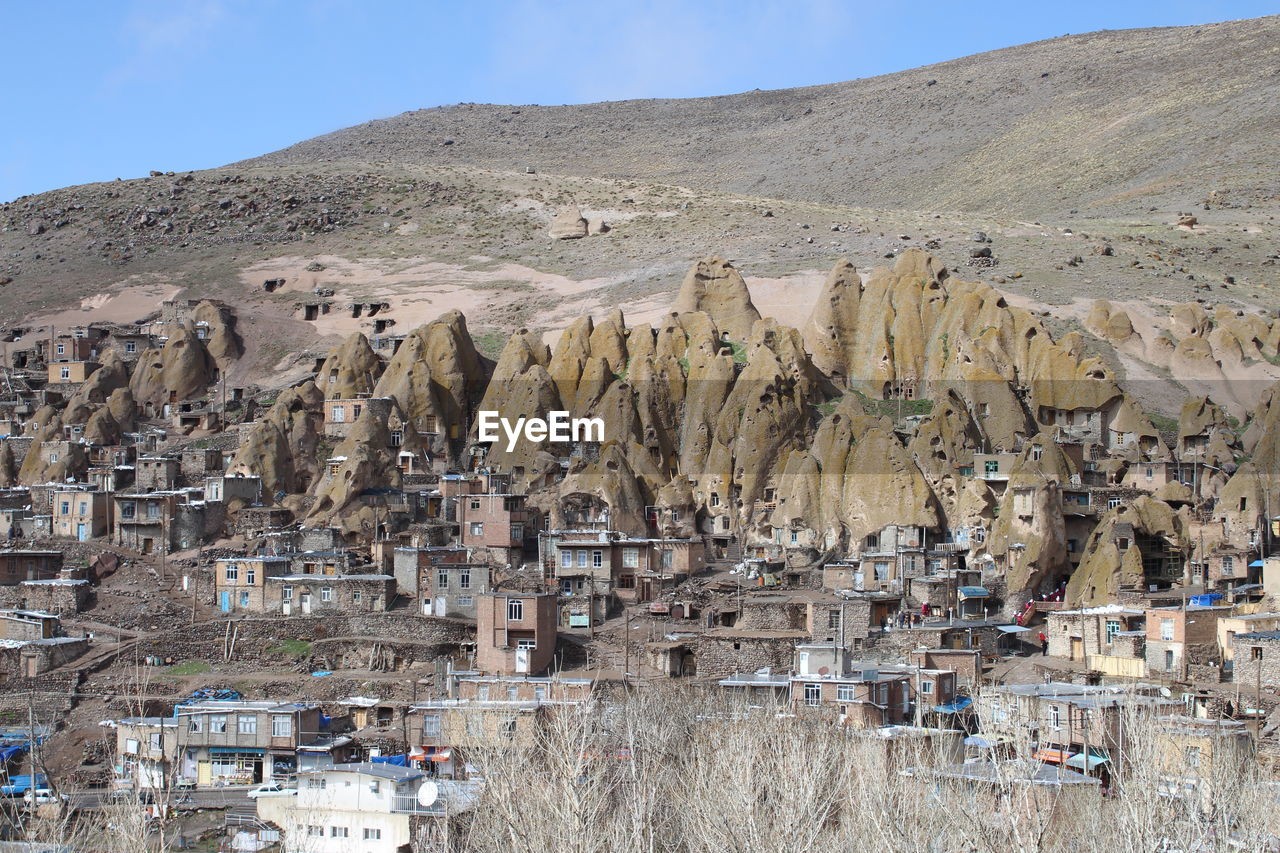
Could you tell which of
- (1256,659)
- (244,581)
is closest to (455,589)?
(244,581)

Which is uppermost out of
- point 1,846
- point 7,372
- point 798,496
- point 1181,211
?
point 1181,211

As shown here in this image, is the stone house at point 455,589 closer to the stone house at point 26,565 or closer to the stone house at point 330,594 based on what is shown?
the stone house at point 330,594

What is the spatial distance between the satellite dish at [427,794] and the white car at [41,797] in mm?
8924

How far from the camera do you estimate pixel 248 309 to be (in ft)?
409

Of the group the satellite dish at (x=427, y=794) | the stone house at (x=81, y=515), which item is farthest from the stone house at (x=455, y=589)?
the satellite dish at (x=427, y=794)

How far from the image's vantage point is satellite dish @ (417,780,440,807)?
43.2m

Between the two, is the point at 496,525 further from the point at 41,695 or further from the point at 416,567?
the point at 41,695

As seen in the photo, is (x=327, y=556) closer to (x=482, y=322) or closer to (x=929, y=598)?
(x=929, y=598)

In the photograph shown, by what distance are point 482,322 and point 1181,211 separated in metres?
67.0

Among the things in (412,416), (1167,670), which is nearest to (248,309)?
(412,416)

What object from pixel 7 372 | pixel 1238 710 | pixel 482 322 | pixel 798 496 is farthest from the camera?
pixel 482 322

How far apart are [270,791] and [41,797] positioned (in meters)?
6.04

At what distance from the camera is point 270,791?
155 feet

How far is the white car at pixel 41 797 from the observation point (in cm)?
4533
